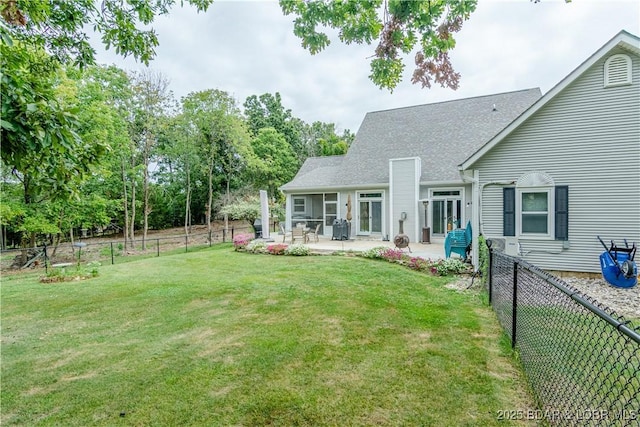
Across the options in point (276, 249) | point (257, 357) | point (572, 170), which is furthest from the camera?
point (276, 249)

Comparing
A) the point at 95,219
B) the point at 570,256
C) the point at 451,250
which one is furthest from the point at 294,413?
the point at 95,219

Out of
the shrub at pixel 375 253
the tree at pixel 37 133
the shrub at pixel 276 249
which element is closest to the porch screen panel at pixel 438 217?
the shrub at pixel 375 253

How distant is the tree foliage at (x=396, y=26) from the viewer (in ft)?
13.6

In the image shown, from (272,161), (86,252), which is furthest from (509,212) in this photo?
(272,161)

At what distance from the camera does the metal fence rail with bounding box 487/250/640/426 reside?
6.71 feet

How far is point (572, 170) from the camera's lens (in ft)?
25.2

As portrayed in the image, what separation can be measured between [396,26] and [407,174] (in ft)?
31.0

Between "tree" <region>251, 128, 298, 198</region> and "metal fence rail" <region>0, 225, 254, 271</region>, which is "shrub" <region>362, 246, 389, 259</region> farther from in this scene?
"tree" <region>251, 128, 298, 198</region>

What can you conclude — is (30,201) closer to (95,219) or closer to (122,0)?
(95,219)

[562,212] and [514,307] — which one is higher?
[562,212]

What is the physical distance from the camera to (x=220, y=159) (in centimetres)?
2117

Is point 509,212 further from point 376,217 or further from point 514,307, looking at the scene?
point 376,217

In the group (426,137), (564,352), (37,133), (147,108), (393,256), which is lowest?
(393,256)

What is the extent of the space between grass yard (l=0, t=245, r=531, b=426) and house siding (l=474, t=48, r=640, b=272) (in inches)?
151
